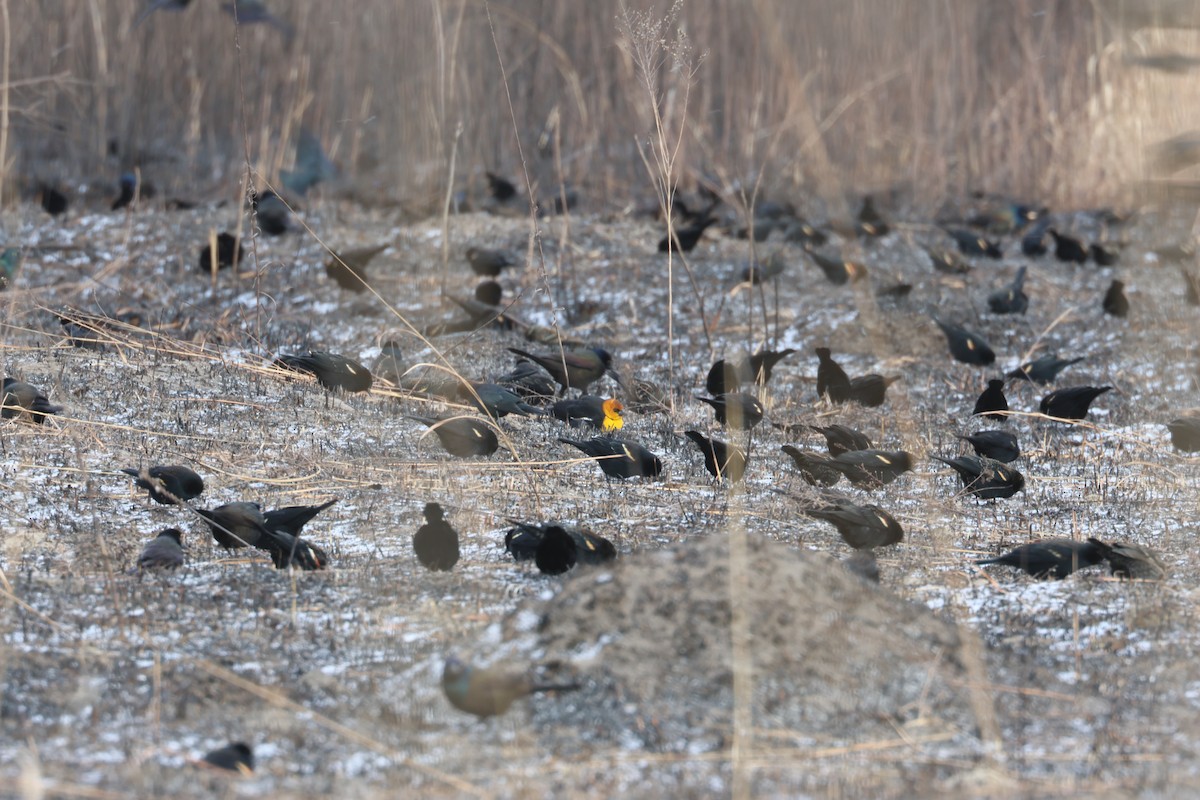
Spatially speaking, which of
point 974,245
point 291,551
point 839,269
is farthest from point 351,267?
point 974,245

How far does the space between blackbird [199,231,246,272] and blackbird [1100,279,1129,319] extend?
4206 millimetres

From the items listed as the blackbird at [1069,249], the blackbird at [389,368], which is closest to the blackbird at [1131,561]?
the blackbird at [389,368]

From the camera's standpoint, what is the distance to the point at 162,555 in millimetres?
3090

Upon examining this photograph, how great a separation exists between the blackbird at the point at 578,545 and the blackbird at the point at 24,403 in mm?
1716

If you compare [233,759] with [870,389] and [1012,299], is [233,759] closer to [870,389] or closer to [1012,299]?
[870,389]

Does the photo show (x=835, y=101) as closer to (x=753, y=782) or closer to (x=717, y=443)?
(x=717, y=443)

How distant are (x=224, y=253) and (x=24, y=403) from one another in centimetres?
265

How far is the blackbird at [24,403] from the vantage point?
4.04 m

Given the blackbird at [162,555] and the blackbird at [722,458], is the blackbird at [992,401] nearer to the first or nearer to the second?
the blackbird at [722,458]

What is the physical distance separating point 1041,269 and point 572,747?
18.1 ft

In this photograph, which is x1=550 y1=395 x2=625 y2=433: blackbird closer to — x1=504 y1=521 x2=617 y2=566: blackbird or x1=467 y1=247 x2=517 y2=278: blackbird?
x1=504 y1=521 x2=617 y2=566: blackbird

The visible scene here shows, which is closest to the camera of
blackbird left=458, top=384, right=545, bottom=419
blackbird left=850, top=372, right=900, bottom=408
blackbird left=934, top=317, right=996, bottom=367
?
blackbird left=458, top=384, right=545, bottom=419

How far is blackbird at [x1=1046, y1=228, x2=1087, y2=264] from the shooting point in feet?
23.3

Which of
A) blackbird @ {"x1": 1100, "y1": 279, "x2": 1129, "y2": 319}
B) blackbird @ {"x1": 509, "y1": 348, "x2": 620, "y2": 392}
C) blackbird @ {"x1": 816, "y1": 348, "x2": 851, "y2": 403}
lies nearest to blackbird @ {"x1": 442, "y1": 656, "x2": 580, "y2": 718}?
blackbird @ {"x1": 509, "y1": 348, "x2": 620, "y2": 392}
